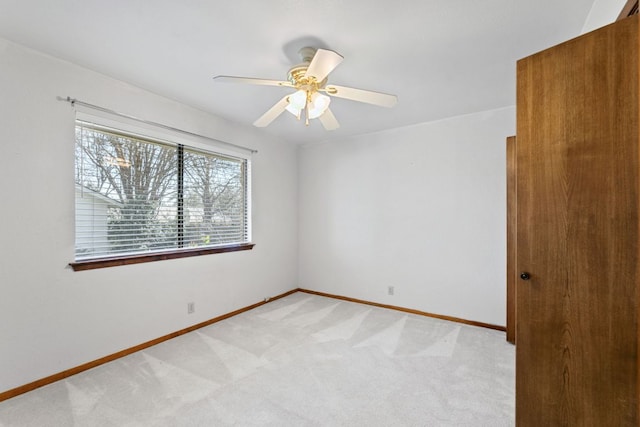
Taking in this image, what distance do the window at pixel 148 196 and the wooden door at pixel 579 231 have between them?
2.89 m

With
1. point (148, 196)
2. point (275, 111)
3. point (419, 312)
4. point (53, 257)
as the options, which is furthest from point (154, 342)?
point (419, 312)

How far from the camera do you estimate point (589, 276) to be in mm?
1121

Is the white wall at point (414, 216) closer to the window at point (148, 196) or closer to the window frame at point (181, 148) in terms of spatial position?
the window frame at point (181, 148)

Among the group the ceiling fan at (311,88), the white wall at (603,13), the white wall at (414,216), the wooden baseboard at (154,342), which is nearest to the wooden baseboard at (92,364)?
the wooden baseboard at (154,342)

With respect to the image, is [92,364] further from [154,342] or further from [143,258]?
[143,258]

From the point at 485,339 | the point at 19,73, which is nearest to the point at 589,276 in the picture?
the point at 485,339

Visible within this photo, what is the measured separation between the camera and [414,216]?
357cm

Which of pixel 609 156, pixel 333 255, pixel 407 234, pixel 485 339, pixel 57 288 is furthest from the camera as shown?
pixel 333 255

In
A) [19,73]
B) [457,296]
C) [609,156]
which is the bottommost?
[457,296]

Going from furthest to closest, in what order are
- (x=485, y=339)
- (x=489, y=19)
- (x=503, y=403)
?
1. (x=485, y=339)
2. (x=503, y=403)
3. (x=489, y=19)

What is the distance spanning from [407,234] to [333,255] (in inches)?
44.9

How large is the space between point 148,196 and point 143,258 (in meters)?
0.58

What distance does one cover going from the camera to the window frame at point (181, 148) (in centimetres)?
229

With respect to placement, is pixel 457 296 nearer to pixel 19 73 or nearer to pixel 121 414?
pixel 121 414
